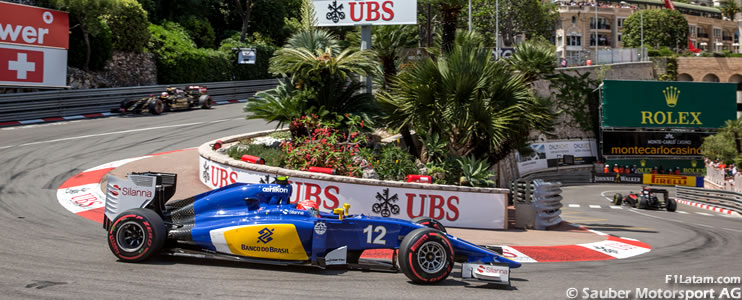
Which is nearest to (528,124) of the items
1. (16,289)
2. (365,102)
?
(365,102)

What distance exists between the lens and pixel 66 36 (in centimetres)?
3020

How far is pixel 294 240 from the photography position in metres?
8.76

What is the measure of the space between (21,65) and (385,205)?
2165 centimetres

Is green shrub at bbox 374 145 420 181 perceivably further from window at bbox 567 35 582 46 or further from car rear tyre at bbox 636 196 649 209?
window at bbox 567 35 582 46

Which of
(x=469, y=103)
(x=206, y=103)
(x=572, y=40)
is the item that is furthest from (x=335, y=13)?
(x=572, y=40)

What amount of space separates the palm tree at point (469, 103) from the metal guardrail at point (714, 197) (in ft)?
60.5

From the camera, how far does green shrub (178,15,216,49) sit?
153ft

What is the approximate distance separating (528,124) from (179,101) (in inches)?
911

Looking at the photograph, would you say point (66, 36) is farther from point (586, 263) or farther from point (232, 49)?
point (586, 263)

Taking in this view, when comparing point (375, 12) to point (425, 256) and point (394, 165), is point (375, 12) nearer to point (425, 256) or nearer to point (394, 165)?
point (394, 165)

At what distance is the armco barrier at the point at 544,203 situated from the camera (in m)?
15.5

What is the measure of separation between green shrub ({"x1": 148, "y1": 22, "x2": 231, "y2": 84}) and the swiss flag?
1091 cm

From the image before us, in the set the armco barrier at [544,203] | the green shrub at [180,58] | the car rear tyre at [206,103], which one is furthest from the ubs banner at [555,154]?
the armco barrier at [544,203]

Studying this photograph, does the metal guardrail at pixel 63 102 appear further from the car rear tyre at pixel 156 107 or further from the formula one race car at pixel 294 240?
the formula one race car at pixel 294 240
